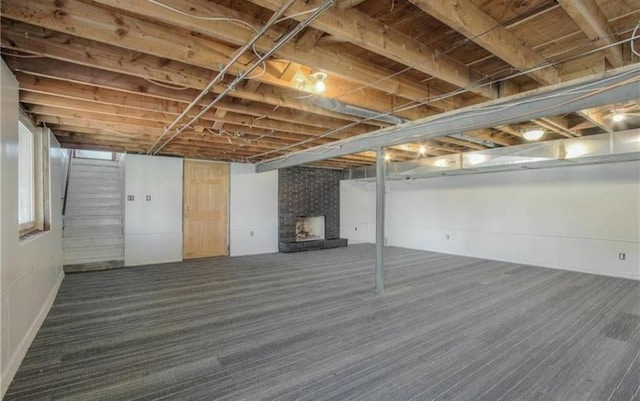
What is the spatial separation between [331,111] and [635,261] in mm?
5778

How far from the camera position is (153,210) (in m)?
6.36

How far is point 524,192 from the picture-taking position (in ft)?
20.7

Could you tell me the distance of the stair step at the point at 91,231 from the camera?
565cm

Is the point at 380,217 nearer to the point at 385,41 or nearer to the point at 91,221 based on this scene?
the point at 385,41

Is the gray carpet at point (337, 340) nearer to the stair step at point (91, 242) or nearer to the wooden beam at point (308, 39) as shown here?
the stair step at point (91, 242)

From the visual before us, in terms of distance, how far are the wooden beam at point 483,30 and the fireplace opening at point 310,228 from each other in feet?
22.8

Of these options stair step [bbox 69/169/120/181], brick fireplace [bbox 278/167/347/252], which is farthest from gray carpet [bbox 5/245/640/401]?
brick fireplace [bbox 278/167/347/252]

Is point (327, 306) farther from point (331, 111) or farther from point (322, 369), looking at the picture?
point (331, 111)

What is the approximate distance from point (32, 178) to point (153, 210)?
2722 millimetres

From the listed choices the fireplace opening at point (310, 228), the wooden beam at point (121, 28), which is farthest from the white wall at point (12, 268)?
the fireplace opening at point (310, 228)

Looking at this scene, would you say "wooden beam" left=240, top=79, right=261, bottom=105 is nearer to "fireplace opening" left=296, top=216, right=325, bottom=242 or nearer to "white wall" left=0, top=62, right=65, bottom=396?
"white wall" left=0, top=62, right=65, bottom=396

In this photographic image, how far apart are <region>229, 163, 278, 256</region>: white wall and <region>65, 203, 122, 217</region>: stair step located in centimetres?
228

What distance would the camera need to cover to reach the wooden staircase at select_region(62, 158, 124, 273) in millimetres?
5672

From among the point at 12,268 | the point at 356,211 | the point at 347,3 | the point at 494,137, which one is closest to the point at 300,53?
the point at 347,3
